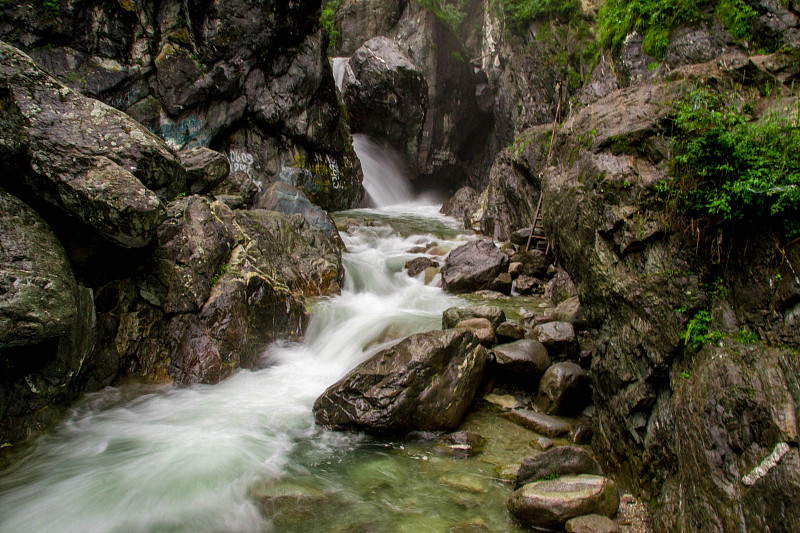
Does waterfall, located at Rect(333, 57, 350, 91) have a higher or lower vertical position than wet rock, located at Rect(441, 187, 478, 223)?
higher

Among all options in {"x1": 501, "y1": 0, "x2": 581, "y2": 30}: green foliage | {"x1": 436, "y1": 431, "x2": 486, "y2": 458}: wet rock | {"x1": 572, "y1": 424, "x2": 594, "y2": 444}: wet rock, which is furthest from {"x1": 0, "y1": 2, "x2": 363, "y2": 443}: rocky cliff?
{"x1": 501, "y1": 0, "x2": 581, "y2": 30}: green foliage

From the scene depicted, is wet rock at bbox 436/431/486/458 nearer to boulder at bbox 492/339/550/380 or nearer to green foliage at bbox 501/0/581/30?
boulder at bbox 492/339/550/380

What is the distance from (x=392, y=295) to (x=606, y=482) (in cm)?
788

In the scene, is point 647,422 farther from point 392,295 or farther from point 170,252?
point 392,295

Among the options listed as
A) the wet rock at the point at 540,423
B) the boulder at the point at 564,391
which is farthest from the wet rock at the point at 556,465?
the boulder at the point at 564,391

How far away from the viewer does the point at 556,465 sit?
4.22m

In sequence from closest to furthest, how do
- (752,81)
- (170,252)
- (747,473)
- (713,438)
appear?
(747,473)
(713,438)
(752,81)
(170,252)

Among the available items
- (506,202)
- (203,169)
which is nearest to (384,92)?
(506,202)

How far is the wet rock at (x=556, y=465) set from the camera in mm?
4207

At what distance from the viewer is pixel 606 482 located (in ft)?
12.8

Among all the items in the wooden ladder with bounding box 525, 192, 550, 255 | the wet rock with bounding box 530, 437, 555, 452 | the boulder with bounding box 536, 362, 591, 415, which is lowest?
the wet rock with bounding box 530, 437, 555, 452

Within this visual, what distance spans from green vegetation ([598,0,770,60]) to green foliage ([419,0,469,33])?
1966 centimetres

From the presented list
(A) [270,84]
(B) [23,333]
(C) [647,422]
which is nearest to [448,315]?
(C) [647,422]

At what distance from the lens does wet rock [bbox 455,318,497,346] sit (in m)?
7.18
